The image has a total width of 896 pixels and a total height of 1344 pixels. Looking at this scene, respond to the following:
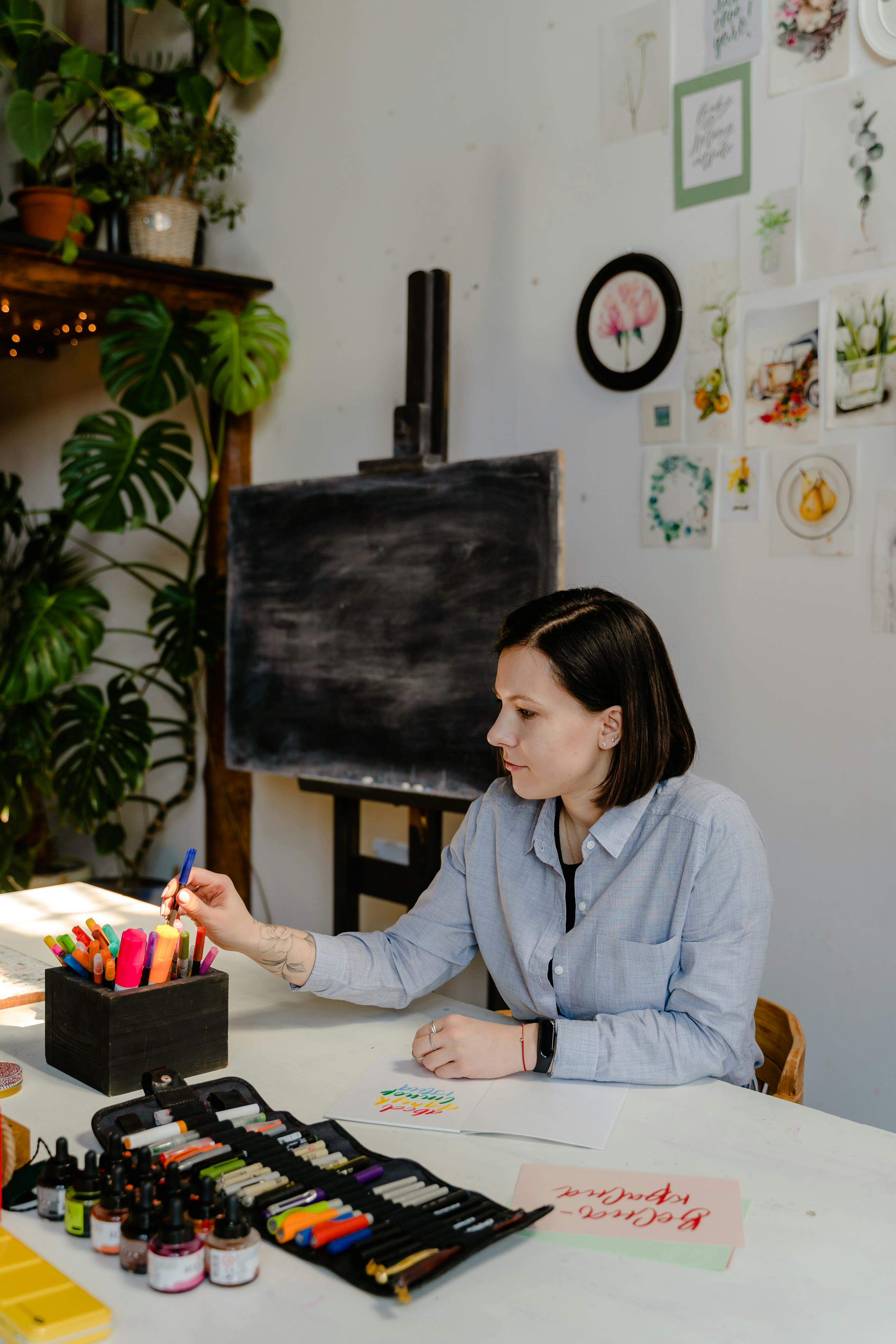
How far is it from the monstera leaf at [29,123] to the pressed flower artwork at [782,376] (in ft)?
5.81

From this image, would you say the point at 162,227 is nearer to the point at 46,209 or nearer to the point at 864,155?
the point at 46,209

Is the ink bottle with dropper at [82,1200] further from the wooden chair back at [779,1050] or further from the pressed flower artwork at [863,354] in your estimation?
the pressed flower artwork at [863,354]

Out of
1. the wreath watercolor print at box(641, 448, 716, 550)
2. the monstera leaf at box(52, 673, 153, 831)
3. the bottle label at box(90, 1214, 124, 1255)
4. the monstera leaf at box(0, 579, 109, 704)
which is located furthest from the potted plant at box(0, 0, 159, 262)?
the bottle label at box(90, 1214, 124, 1255)

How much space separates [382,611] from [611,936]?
135 centimetres

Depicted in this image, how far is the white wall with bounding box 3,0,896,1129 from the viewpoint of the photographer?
2.23 metres

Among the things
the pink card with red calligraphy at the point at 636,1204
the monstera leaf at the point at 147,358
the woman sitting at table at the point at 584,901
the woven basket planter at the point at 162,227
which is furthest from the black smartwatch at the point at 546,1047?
the woven basket planter at the point at 162,227

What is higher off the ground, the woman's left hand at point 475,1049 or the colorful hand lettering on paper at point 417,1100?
the woman's left hand at point 475,1049

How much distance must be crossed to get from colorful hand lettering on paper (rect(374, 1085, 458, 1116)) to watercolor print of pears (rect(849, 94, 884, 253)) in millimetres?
1679

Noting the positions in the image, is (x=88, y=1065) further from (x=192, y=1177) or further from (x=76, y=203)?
(x=76, y=203)

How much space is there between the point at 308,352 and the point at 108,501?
2.40 ft

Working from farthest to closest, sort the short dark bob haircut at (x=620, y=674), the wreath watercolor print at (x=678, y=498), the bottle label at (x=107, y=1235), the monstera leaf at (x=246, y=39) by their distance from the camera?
the monstera leaf at (x=246, y=39) → the wreath watercolor print at (x=678, y=498) → the short dark bob haircut at (x=620, y=674) → the bottle label at (x=107, y=1235)

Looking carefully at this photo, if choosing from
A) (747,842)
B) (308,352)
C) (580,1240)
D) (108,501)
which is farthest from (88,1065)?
(308,352)

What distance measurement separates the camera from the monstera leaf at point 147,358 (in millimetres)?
3172

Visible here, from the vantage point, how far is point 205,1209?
0.93 metres
